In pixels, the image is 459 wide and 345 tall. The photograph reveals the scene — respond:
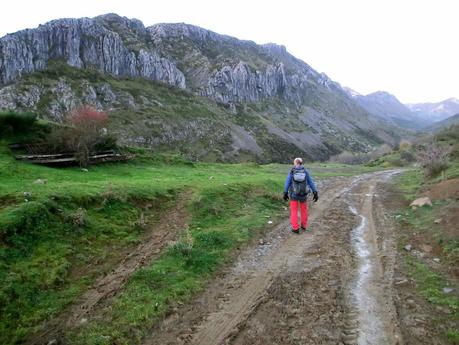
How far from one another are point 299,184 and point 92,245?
7.91 meters

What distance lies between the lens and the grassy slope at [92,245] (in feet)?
26.1

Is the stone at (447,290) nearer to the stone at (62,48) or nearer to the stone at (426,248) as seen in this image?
the stone at (426,248)

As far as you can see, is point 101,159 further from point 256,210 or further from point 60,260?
point 60,260

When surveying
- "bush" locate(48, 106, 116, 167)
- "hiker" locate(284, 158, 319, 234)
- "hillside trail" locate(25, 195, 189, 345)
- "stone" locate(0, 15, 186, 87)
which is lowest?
"hillside trail" locate(25, 195, 189, 345)

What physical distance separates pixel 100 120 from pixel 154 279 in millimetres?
21595

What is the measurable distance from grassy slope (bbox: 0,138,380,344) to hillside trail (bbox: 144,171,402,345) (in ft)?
2.65

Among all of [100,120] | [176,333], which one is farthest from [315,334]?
[100,120]

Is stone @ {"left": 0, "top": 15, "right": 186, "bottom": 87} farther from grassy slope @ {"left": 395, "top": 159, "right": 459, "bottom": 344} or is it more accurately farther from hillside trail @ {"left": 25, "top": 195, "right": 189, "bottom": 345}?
grassy slope @ {"left": 395, "top": 159, "right": 459, "bottom": 344}

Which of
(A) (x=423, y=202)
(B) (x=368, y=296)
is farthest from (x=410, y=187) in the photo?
(B) (x=368, y=296)

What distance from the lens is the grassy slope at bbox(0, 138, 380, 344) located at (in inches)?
313

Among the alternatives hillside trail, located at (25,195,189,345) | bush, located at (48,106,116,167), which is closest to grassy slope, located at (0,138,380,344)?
hillside trail, located at (25,195,189,345)

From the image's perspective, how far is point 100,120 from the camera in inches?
1118

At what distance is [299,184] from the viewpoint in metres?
14.2

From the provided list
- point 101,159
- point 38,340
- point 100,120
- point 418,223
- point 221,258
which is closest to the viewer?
point 38,340
